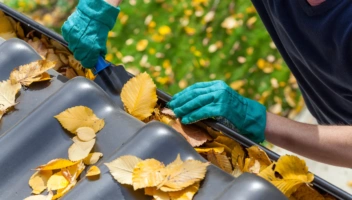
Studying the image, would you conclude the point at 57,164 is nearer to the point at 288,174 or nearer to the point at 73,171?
the point at 73,171

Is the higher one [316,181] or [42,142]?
[42,142]

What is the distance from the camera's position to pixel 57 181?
110 centimetres

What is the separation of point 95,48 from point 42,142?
446 millimetres

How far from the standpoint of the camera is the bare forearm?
56.7 inches

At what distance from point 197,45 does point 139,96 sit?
2.00m

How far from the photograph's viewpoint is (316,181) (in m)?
1.07

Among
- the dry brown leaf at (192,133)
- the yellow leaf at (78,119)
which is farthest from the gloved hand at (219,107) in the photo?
the yellow leaf at (78,119)

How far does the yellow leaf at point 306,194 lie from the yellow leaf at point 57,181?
55 cm

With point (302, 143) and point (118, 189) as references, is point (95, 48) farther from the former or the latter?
point (302, 143)

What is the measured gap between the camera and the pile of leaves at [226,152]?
1.10 m

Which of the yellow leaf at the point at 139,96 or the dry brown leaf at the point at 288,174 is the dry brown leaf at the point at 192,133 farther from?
the dry brown leaf at the point at 288,174

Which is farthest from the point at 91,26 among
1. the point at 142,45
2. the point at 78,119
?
the point at 142,45

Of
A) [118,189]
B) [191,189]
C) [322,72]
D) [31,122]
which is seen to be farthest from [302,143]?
[31,122]

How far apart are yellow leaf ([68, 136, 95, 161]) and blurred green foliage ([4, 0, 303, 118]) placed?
6.12 feet
